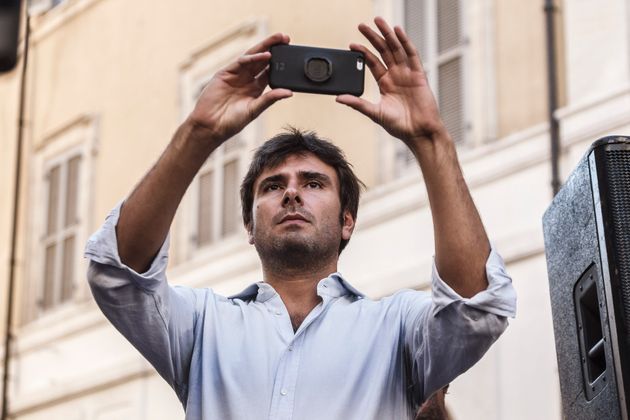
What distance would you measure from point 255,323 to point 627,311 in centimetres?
84

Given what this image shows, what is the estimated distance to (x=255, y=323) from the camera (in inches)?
128

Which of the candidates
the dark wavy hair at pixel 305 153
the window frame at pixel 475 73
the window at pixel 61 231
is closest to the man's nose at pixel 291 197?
the dark wavy hair at pixel 305 153

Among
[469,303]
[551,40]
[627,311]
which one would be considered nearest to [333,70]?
[469,303]

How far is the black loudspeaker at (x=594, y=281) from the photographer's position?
10.2 ft

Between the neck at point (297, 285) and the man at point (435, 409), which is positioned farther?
the man at point (435, 409)

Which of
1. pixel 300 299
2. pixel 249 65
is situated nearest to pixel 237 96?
pixel 249 65

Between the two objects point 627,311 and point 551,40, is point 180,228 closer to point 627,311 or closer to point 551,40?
point 551,40

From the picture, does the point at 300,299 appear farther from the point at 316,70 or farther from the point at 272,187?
the point at 316,70

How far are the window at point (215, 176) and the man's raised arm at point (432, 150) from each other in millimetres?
8677

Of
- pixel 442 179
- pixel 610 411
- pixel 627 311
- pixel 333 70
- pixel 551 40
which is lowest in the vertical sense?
pixel 610 411

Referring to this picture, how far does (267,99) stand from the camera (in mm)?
3025

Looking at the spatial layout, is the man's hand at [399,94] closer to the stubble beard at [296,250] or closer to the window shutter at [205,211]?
the stubble beard at [296,250]

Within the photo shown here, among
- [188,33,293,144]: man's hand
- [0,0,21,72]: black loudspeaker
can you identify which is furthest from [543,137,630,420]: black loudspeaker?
[0,0,21,72]: black loudspeaker

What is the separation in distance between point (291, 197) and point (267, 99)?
1.17 feet
